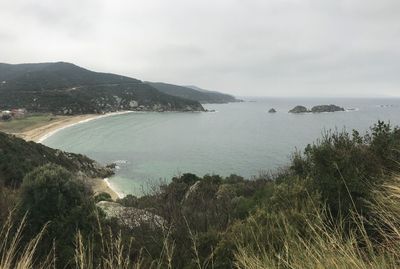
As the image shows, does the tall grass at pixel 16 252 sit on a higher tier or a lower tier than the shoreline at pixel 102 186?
higher

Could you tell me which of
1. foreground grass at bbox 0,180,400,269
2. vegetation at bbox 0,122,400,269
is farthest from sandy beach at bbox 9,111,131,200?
foreground grass at bbox 0,180,400,269

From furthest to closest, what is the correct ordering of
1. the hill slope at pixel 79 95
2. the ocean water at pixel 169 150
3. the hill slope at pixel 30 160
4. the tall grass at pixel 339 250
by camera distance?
the hill slope at pixel 79 95
the ocean water at pixel 169 150
the hill slope at pixel 30 160
the tall grass at pixel 339 250

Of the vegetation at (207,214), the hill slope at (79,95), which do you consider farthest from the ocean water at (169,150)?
the hill slope at (79,95)

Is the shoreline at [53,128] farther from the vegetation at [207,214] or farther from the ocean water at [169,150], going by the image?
the vegetation at [207,214]

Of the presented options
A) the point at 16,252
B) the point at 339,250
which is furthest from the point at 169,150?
the point at 339,250

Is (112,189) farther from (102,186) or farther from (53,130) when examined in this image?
(53,130)

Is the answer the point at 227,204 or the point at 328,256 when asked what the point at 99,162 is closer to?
the point at 227,204

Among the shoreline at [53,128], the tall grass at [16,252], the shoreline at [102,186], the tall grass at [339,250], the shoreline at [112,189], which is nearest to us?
the tall grass at [339,250]

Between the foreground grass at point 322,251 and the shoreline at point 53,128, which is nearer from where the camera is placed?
the foreground grass at point 322,251
